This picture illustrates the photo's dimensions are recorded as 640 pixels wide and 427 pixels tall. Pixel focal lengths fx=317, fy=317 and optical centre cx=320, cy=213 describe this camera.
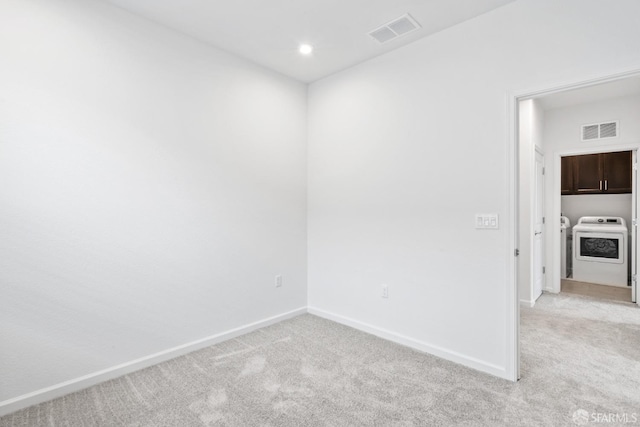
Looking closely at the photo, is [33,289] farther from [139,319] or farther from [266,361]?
[266,361]

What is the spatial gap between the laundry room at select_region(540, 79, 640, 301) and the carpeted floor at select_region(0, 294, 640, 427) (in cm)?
250

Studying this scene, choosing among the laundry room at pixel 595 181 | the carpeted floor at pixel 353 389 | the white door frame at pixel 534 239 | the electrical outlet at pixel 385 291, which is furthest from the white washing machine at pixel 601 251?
the electrical outlet at pixel 385 291

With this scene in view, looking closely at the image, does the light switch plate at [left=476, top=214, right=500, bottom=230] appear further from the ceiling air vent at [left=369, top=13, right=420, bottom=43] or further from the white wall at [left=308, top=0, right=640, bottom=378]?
the ceiling air vent at [left=369, top=13, right=420, bottom=43]

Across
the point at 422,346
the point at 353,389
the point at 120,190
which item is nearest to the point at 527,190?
the point at 422,346

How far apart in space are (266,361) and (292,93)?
2830mm

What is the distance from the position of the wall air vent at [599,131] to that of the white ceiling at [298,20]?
3.34 m

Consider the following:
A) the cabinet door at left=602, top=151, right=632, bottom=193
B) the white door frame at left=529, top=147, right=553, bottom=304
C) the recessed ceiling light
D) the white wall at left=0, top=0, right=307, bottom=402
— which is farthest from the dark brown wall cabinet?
the white wall at left=0, top=0, right=307, bottom=402

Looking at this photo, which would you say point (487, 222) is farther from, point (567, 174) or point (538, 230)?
point (567, 174)

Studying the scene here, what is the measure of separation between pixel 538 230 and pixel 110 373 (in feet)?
17.2

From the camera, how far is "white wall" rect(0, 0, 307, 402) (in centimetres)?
204

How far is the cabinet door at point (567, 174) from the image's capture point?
5.64 metres

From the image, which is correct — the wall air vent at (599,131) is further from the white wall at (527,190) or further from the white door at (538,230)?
the white wall at (527,190)

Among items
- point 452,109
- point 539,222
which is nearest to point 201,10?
point 452,109

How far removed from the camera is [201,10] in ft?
8.02
